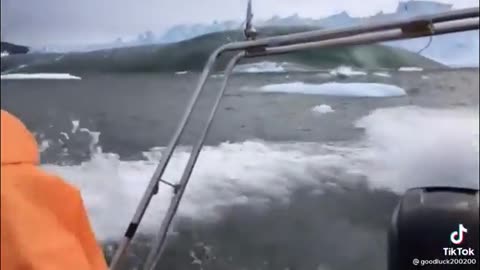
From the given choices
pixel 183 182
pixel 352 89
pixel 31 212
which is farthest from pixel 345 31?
pixel 31 212

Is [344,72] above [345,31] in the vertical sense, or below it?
below

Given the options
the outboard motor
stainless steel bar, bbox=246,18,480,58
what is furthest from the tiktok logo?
stainless steel bar, bbox=246,18,480,58

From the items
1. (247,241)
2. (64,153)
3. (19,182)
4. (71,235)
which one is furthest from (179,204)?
(19,182)

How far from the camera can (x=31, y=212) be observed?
814 millimetres

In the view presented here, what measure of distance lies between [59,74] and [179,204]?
1.42 feet

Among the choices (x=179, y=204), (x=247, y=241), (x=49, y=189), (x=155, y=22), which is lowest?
(x=247, y=241)

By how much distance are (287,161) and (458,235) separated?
0.42m

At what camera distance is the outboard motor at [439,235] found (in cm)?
120

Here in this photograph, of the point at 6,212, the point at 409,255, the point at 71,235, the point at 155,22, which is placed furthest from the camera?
the point at 155,22

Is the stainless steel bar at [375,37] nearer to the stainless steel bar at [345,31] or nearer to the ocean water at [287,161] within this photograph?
the stainless steel bar at [345,31]

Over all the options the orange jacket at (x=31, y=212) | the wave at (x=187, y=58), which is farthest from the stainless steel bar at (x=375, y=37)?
the orange jacket at (x=31, y=212)

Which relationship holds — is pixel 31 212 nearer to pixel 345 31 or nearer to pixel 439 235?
pixel 345 31

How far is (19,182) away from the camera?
31.2 inches

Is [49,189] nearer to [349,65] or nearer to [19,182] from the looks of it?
[19,182]
